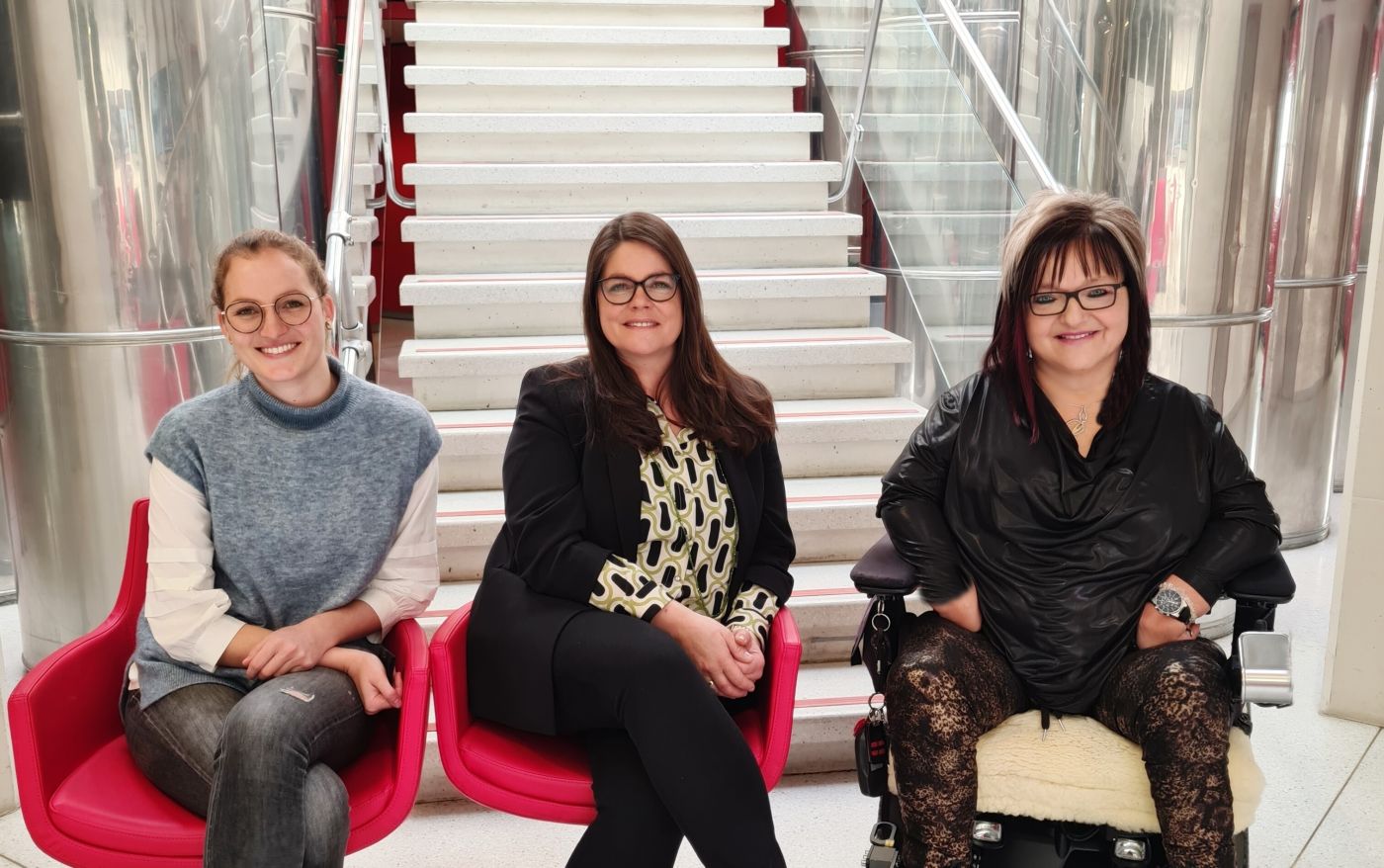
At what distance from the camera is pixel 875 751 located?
2.03m

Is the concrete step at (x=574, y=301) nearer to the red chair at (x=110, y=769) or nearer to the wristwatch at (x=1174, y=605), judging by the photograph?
the red chair at (x=110, y=769)

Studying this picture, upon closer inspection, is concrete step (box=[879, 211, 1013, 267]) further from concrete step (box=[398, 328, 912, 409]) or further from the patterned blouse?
the patterned blouse

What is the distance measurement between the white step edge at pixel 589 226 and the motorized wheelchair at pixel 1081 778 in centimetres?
253

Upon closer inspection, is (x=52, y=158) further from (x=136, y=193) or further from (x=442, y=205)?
(x=442, y=205)

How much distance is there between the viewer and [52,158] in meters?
3.08

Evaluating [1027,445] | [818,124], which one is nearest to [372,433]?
[1027,445]

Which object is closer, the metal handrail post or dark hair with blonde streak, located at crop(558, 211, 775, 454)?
dark hair with blonde streak, located at crop(558, 211, 775, 454)

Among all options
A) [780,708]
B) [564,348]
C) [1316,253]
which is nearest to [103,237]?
[564,348]

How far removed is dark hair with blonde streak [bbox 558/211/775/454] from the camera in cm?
215

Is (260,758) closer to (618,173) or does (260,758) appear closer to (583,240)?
(583,240)

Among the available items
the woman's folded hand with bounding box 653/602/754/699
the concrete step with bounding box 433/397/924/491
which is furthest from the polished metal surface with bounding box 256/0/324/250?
the woman's folded hand with bounding box 653/602/754/699

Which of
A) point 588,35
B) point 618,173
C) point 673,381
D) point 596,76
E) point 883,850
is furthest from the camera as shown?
point 588,35

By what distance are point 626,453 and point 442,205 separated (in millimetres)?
2664

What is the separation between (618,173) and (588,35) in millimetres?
1016
